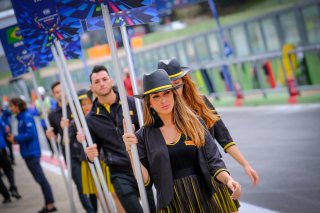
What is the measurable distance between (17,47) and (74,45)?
7.65 feet

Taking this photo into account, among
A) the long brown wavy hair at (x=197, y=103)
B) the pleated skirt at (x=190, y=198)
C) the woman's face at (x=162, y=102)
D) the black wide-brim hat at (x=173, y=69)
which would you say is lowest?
the pleated skirt at (x=190, y=198)

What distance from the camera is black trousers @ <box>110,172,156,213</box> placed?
6501 mm

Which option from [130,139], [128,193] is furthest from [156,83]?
Answer: [128,193]

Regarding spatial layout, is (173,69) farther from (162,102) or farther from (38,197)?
(38,197)

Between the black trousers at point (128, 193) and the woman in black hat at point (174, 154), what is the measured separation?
160 centimetres

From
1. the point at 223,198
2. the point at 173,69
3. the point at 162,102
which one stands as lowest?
the point at 223,198

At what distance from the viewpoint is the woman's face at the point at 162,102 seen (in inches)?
191

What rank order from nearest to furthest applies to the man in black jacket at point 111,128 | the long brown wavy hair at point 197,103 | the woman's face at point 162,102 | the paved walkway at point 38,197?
the woman's face at point 162,102, the long brown wavy hair at point 197,103, the man in black jacket at point 111,128, the paved walkway at point 38,197

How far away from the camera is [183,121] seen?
16.1ft

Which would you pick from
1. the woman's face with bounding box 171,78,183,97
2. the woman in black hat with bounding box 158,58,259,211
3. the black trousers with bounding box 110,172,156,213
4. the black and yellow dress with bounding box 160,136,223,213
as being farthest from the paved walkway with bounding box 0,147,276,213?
the black and yellow dress with bounding box 160,136,223,213

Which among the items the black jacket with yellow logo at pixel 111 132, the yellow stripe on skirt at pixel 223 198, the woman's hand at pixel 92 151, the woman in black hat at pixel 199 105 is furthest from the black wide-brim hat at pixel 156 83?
the black jacket with yellow logo at pixel 111 132

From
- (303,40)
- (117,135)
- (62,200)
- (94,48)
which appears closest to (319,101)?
(303,40)

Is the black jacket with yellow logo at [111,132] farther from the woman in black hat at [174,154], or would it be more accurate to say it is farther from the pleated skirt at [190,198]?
the pleated skirt at [190,198]

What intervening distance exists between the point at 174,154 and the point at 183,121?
27 cm
